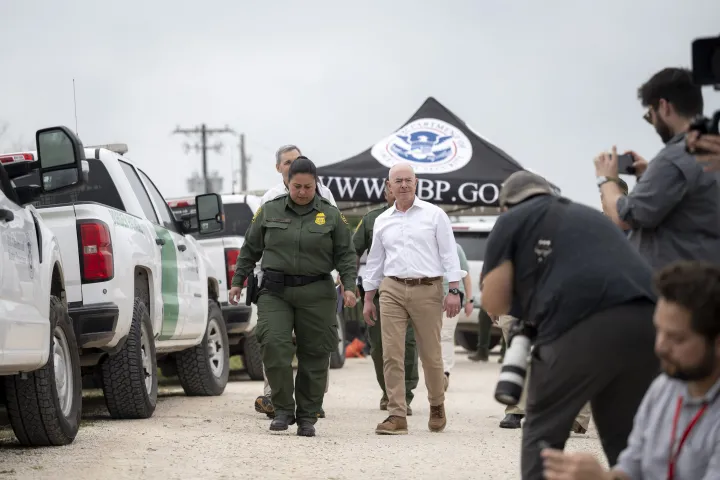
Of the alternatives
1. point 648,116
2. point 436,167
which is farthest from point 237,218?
point 648,116

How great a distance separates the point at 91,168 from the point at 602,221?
6.54 metres

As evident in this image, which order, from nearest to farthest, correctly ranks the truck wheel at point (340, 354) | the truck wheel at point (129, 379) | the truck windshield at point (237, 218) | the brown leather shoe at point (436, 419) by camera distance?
the truck wheel at point (129, 379) → the brown leather shoe at point (436, 419) → the truck windshield at point (237, 218) → the truck wheel at point (340, 354)

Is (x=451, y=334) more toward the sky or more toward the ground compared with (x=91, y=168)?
more toward the ground

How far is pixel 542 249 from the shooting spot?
203 inches

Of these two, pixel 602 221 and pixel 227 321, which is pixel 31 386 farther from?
pixel 227 321

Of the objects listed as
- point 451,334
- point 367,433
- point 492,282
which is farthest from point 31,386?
point 451,334

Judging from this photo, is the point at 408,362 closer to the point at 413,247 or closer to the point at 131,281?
the point at 413,247

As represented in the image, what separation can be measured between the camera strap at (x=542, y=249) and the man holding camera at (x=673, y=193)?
691mm

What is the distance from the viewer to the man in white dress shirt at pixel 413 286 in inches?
408

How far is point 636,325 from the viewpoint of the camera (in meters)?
4.99

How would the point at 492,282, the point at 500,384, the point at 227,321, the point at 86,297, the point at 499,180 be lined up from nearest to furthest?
the point at 500,384
the point at 492,282
the point at 86,297
the point at 227,321
the point at 499,180

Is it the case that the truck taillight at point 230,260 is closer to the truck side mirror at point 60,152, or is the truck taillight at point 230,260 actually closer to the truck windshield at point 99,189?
the truck windshield at point 99,189

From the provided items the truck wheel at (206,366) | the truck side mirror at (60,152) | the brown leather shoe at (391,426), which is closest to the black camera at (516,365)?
the truck side mirror at (60,152)

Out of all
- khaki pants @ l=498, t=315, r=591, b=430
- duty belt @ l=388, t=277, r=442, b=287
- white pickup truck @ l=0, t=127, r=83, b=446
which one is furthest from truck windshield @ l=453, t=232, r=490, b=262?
white pickup truck @ l=0, t=127, r=83, b=446
